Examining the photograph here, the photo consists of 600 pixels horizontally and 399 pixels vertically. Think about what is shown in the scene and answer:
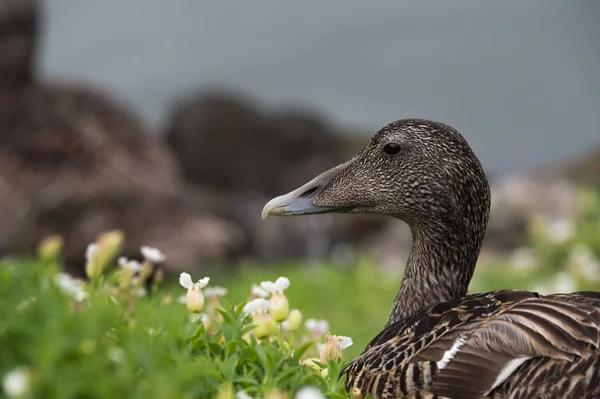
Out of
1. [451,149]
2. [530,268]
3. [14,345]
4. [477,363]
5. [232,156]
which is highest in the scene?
[232,156]

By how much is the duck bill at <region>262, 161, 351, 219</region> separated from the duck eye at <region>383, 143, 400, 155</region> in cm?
19

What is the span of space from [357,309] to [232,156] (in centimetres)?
1218

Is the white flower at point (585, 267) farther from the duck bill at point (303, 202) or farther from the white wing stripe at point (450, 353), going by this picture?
the white wing stripe at point (450, 353)

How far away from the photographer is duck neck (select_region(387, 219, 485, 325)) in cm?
308

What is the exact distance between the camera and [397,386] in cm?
240

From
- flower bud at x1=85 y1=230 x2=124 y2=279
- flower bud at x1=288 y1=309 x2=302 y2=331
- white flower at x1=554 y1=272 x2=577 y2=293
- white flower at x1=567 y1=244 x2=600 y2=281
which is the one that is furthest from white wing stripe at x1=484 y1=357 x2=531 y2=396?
white flower at x1=567 y1=244 x2=600 y2=281

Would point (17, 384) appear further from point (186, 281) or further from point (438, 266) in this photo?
point (438, 266)

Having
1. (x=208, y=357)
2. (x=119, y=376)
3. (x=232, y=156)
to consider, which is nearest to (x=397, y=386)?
(x=208, y=357)

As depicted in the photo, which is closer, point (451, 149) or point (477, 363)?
point (477, 363)

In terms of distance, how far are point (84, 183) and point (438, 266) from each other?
28.8 feet

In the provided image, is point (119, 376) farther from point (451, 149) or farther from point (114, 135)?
point (114, 135)

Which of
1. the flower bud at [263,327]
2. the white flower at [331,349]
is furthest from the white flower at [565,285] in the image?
the flower bud at [263,327]

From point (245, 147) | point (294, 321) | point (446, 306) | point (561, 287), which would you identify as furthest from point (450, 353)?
point (245, 147)

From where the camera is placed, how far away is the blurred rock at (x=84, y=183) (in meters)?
10.9
